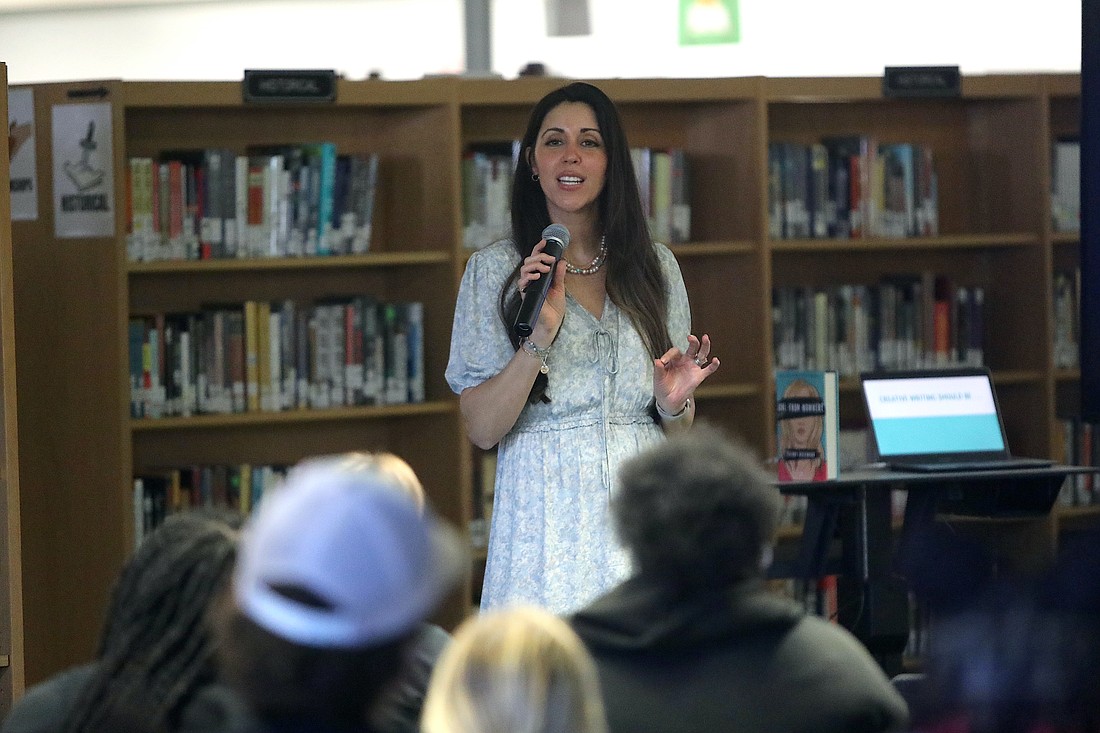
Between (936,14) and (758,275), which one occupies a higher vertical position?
(936,14)

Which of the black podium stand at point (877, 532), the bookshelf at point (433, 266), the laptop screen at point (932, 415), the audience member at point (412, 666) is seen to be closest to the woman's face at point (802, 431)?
the black podium stand at point (877, 532)

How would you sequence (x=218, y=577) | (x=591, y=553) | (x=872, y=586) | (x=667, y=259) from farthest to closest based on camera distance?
1. (x=872, y=586)
2. (x=667, y=259)
3. (x=591, y=553)
4. (x=218, y=577)

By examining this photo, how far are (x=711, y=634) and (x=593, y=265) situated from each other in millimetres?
1482

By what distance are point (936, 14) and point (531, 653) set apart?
7.35 m

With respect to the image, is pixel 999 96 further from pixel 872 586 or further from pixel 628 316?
pixel 628 316

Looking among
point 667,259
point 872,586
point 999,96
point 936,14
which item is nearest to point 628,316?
point 667,259

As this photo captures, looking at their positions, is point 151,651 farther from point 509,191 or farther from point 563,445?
point 509,191

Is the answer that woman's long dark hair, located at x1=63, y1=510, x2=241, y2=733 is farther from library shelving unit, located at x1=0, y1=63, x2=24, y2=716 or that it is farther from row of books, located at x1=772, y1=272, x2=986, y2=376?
row of books, located at x1=772, y1=272, x2=986, y2=376

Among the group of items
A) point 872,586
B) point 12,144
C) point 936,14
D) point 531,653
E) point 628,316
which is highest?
point 936,14

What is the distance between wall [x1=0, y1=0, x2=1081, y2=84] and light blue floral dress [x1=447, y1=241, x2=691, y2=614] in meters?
5.61

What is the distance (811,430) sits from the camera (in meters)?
3.40

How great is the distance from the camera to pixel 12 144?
4.21m

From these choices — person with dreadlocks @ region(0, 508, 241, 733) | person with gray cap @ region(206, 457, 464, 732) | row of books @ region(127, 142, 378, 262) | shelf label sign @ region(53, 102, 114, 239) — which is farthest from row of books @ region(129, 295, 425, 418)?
person with gray cap @ region(206, 457, 464, 732)

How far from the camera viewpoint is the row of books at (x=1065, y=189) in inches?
194
